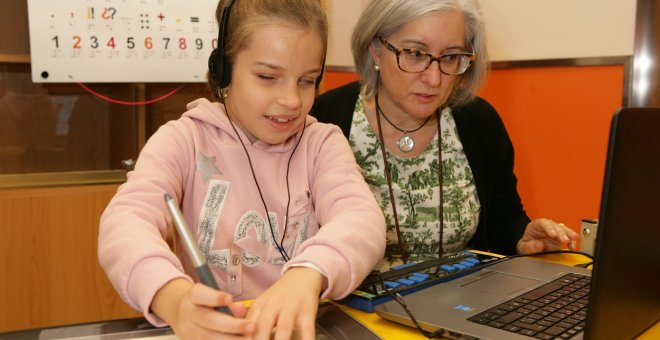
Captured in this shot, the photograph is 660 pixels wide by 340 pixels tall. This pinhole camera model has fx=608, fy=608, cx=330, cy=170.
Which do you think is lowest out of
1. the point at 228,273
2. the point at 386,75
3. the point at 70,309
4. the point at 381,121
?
the point at 70,309

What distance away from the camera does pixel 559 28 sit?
217 cm

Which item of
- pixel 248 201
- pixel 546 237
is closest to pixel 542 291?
pixel 546 237

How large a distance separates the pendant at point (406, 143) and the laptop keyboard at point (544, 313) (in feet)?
1.88

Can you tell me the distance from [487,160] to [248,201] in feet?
2.25

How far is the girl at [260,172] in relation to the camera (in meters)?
0.78

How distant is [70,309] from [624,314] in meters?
1.89

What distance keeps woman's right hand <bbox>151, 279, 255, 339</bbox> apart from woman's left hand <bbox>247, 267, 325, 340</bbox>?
0.8 inches

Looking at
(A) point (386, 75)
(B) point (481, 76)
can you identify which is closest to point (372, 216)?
(A) point (386, 75)

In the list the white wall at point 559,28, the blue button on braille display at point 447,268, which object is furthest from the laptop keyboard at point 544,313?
the white wall at point 559,28

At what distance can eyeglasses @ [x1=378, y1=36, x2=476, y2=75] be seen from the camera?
4.15 feet

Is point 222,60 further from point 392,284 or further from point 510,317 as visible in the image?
point 510,317

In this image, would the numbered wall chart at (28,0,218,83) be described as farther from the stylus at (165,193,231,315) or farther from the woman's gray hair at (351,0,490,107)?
the stylus at (165,193,231,315)

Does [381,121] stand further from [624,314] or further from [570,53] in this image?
[570,53]

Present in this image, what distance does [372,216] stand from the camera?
0.83 m
